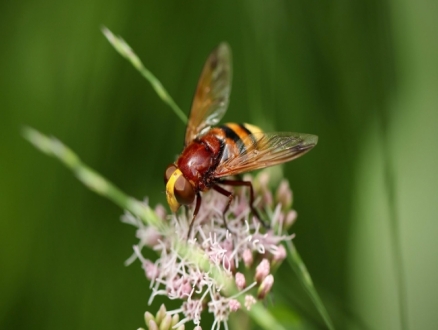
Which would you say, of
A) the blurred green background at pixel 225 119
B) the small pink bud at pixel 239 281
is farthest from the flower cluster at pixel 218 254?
the blurred green background at pixel 225 119

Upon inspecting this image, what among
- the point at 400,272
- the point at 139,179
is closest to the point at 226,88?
the point at 139,179

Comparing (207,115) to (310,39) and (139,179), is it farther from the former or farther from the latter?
(310,39)

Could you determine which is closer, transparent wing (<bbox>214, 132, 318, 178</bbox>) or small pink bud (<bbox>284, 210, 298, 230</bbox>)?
transparent wing (<bbox>214, 132, 318, 178</bbox>)

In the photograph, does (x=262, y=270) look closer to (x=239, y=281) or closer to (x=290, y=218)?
(x=239, y=281)

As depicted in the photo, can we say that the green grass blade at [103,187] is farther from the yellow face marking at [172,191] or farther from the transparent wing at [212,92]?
the transparent wing at [212,92]

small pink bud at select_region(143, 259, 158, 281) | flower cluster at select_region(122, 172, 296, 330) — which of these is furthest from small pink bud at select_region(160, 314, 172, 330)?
small pink bud at select_region(143, 259, 158, 281)

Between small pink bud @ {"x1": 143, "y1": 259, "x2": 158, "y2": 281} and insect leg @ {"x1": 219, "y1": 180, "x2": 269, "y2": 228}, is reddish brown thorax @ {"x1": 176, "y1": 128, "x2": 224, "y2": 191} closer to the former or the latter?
insect leg @ {"x1": 219, "y1": 180, "x2": 269, "y2": 228}
